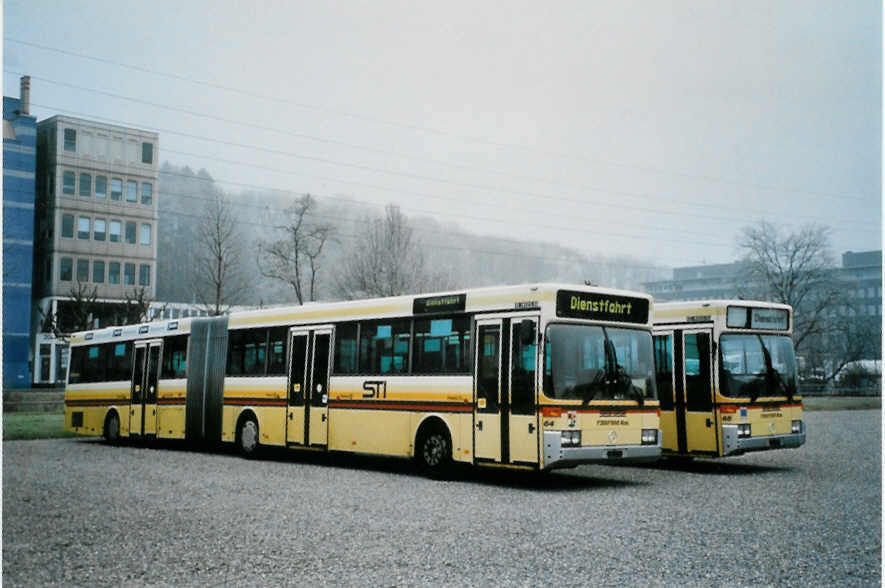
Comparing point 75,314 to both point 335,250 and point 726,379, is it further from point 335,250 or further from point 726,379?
point 726,379

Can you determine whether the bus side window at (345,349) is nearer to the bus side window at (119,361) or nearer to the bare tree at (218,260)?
the bare tree at (218,260)

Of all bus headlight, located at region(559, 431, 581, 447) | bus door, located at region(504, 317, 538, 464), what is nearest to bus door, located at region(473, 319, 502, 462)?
bus door, located at region(504, 317, 538, 464)

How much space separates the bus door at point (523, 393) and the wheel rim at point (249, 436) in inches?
214

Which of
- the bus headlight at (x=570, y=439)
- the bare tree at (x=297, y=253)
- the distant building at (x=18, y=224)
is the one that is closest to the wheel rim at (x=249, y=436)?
the distant building at (x=18, y=224)

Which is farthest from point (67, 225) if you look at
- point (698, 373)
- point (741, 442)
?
point (741, 442)

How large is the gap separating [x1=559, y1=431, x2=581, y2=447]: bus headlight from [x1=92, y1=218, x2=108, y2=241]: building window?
10972 mm

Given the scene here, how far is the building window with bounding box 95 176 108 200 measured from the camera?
15908 millimetres

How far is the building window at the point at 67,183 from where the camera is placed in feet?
35.8

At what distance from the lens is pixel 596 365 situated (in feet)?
35.1

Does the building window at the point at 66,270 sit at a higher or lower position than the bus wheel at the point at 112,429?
higher

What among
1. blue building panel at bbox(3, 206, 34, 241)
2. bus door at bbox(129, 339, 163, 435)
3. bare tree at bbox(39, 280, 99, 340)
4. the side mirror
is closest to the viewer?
blue building panel at bbox(3, 206, 34, 241)

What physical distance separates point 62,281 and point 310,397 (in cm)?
482

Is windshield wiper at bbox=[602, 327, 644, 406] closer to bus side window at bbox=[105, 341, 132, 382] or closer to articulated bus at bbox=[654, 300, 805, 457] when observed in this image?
articulated bus at bbox=[654, 300, 805, 457]

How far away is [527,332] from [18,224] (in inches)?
210
